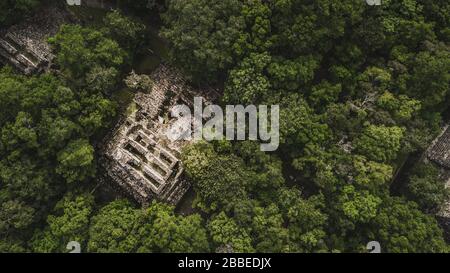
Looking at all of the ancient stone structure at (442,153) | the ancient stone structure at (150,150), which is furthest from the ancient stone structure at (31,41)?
the ancient stone structure at (442,153)

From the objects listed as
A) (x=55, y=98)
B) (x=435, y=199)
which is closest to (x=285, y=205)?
(x=435, y=199)

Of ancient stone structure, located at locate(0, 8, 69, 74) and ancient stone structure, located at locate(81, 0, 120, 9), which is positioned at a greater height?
ancient stone structure, located at locate(81, 0, 120, 9)

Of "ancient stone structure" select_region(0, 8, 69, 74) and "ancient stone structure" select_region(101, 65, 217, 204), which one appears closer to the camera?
"ancient stone structure" select_region(101, 65, 217, 204)

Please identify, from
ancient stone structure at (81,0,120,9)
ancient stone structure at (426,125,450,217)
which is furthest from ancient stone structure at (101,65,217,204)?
ancient stone structure at (426,125,450,217)

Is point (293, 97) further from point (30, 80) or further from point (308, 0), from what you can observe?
point (30, 80)

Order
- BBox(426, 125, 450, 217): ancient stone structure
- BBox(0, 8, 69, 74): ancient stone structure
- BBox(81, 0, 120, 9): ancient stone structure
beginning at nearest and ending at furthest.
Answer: BBox(0, 8, 69, 74): ancient stone structure, BBox(426, 125, 450, 217): ancient stone structure, BBox(81, 0, 120, 9): ancient stone structure

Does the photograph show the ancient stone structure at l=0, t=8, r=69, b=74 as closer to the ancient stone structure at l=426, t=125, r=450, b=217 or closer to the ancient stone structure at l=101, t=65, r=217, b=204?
the ancient stone structure at l=101, t=65, r=217, b=204

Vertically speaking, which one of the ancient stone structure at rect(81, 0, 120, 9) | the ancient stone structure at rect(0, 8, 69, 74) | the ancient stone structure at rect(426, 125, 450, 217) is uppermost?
the ancient stone structure at rect(81, 0, 120, 9)

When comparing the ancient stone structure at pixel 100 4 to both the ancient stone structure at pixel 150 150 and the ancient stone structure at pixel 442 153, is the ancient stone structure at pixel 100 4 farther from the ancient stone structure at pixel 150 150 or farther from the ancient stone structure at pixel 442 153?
the ancient stone structure at pixel 442 153
